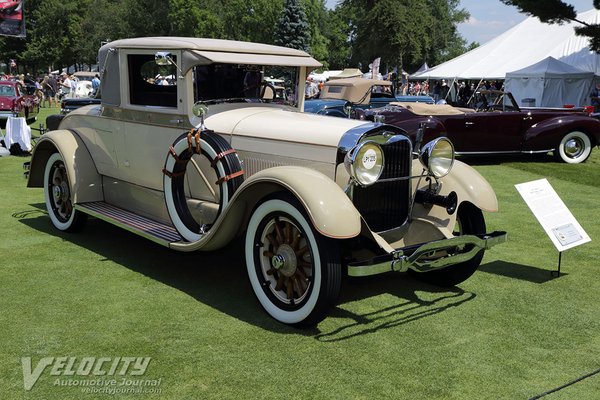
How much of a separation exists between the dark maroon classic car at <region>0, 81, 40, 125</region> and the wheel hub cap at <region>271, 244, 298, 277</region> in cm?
1390

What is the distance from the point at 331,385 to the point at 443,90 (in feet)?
89.9

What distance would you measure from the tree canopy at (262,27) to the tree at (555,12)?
25344mm

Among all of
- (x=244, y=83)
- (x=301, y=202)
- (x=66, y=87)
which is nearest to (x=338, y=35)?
(x=66, y=87)

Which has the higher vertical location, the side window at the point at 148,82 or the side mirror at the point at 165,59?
the side mirror at the point at 165,59

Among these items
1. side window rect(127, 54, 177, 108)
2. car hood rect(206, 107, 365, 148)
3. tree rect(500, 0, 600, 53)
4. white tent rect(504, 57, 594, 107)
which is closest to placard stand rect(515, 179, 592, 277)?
car hood rect(206, 107, 365, 148)

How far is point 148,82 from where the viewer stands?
5.59 metres

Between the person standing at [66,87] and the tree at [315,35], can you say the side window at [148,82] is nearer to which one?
the person standing at [66,87]

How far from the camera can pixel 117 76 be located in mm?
5551

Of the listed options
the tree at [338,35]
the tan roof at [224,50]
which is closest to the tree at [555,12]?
the tan roof at [224,50]

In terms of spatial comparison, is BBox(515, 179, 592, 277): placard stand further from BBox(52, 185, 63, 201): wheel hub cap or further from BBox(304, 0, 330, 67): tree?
BBox(304, 0, 330, 67): tree

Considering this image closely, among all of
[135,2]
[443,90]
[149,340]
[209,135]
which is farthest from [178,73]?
[135,2]

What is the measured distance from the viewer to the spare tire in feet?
14.5

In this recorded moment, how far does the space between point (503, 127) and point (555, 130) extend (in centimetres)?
121

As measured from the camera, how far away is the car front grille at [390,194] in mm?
4250
